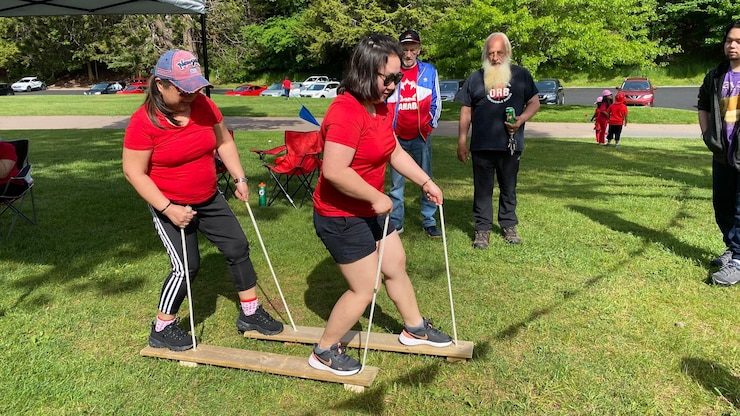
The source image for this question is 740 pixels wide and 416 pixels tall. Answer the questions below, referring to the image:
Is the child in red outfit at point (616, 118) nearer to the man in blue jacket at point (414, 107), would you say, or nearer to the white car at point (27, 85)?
the man in blue jacket at point (414, 107)

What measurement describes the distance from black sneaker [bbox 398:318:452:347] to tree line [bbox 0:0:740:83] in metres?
17.5

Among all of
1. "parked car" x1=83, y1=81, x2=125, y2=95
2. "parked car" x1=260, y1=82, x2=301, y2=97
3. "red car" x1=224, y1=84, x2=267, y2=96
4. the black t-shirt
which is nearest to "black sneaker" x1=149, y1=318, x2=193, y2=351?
the black t-shirt

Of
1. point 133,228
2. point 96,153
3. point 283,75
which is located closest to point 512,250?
point 133,228

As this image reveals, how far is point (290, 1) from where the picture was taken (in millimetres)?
50500

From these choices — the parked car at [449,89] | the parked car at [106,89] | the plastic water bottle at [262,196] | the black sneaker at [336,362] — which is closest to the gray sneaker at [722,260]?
the black sneaker at [336,362]

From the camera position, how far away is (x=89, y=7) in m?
7.93

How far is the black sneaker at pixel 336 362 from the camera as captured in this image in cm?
296

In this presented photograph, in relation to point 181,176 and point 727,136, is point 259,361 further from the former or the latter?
point 727,136

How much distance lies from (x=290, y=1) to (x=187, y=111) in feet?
169

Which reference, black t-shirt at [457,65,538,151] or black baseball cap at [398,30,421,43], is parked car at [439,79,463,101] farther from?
black baseball cap at [398,30,421,43]

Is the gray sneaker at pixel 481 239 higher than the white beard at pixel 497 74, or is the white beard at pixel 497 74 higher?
the white beard at pixel 497 74

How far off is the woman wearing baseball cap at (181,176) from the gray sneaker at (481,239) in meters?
2.32

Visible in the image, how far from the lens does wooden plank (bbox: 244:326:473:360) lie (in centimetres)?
318

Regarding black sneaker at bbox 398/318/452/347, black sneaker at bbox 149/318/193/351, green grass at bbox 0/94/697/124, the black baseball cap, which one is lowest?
green grass at bbox 0/94/697/124
